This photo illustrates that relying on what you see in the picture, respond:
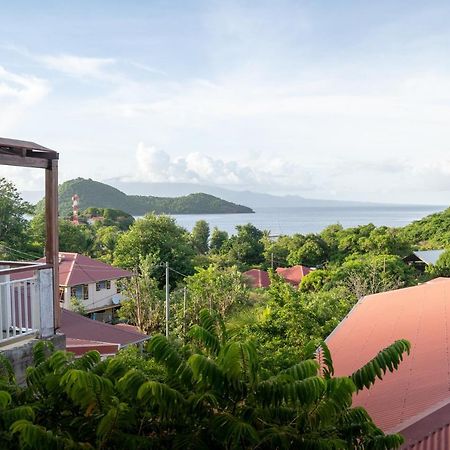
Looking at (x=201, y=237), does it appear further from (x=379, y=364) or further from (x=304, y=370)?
(x=304, y=370)

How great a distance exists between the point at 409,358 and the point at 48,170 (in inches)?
200

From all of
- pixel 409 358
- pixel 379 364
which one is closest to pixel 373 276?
pixel 409 358

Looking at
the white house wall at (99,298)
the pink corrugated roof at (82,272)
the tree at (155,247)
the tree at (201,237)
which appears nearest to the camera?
the pink corrugated roof at (82,272)

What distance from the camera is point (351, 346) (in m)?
8.37

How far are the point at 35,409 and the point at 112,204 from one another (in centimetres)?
11611

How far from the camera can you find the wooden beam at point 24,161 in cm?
551

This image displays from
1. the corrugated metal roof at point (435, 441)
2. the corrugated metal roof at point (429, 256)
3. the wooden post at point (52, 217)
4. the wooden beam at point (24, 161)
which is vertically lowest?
the corrugated metal roof at point (429, 256)

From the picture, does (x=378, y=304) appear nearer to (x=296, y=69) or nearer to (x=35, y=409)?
A: (x=296, y=69)

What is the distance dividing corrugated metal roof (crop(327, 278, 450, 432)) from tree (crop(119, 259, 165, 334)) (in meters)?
12.5

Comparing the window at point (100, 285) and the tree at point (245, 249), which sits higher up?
the tree at point (245, 249)

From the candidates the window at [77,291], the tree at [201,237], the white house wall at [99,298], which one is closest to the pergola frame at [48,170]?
the window at [77,291]

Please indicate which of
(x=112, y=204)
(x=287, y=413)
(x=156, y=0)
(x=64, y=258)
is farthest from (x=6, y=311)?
(x=112, y=204)

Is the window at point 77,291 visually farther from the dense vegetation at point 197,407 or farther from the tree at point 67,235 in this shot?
the dense vegetation at point 197,407

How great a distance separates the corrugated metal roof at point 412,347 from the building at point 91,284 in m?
19.8
